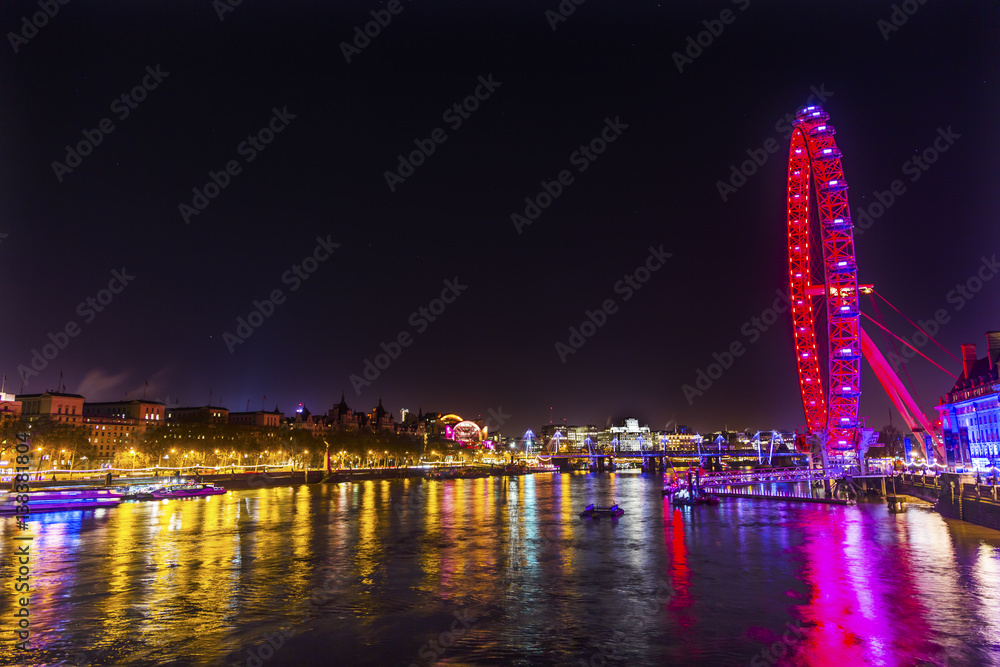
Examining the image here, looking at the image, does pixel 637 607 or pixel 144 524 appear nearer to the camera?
pixel 637 607

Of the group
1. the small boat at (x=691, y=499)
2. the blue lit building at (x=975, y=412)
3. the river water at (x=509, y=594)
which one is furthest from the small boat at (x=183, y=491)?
the blue lit building at (x=975, y=412)

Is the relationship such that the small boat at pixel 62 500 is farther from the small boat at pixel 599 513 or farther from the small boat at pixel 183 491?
the small boat at pixel 599 513

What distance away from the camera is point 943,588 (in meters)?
29.5

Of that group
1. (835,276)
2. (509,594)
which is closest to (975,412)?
(835,276)

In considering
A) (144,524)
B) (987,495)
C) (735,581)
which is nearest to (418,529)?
(144,524)

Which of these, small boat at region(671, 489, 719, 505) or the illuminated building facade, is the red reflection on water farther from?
the illuminated building facade

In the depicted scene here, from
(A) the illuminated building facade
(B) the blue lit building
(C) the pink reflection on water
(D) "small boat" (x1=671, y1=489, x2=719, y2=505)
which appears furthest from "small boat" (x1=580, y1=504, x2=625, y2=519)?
(A) the illuminated building facade

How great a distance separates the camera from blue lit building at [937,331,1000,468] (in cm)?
8088

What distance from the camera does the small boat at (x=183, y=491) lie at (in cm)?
8388

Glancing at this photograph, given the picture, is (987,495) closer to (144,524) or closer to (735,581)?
(735,581)

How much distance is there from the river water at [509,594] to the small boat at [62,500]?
53.9 feet

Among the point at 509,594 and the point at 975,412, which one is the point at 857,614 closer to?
the point at 509,594

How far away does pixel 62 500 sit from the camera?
72.2 metres

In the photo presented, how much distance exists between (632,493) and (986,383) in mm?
52399
